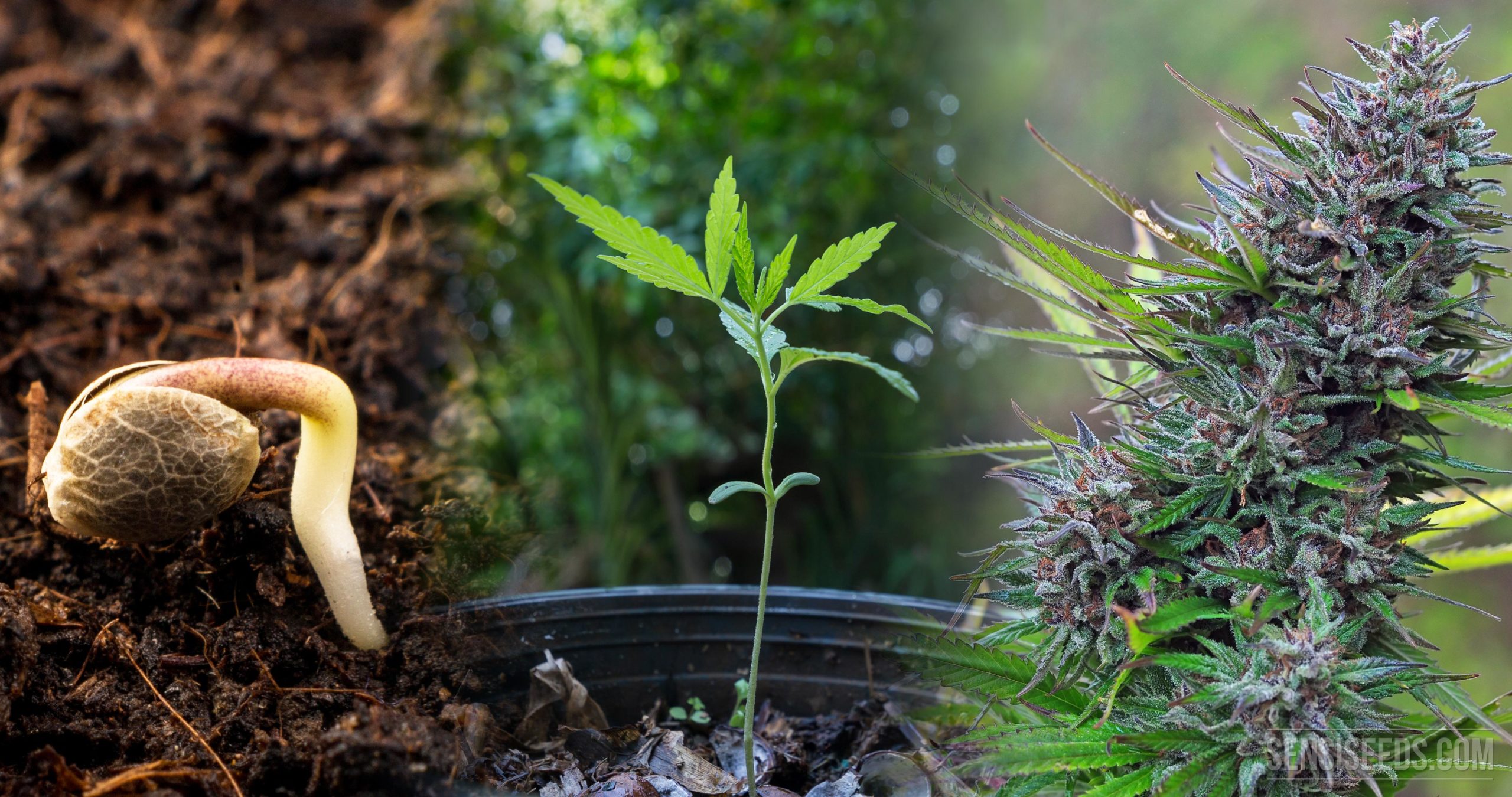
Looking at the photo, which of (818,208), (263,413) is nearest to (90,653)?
(263,413)

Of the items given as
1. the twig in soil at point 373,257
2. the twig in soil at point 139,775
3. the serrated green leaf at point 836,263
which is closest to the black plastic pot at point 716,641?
the twig in soil at point 139,775

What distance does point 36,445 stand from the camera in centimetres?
82

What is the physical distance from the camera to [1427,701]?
1.64 feet

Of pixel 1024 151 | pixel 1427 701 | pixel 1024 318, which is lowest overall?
pixel 1427 701

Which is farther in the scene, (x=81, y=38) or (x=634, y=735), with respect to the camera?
(x=81, y=38)

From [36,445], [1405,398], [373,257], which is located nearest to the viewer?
[1405,398]

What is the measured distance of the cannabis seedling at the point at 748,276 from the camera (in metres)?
0.50

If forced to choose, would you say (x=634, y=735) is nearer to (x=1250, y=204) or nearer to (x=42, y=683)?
(x=42, y=683)

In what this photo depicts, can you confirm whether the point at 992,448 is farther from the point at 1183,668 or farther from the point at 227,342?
the point at 227,342

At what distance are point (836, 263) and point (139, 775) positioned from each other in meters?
0.51

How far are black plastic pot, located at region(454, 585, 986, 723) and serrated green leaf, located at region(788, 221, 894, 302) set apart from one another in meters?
0.35

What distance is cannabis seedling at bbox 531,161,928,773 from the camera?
498mm

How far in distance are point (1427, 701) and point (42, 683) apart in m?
0.87

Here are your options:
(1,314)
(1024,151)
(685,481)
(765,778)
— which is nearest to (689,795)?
(765,778)
